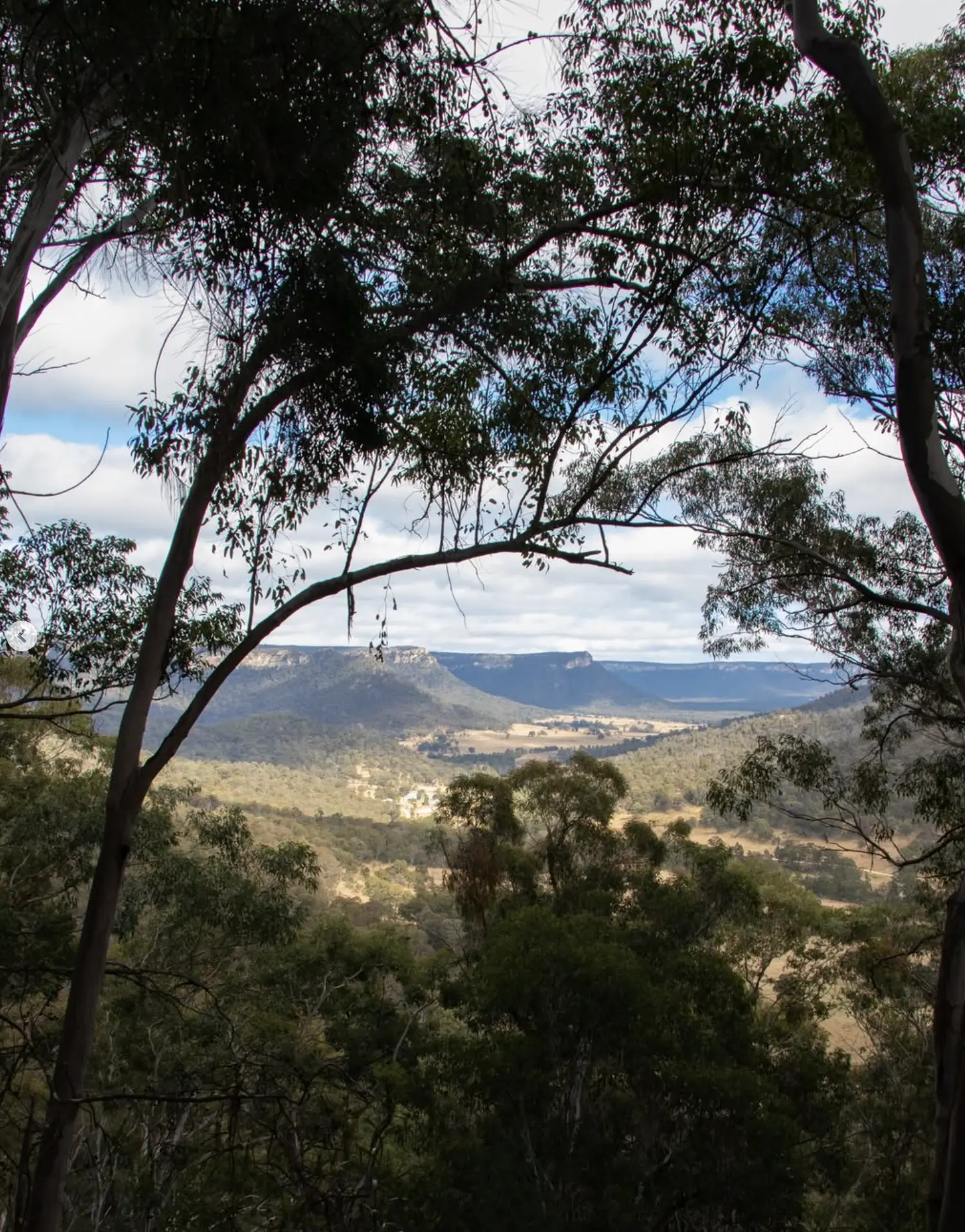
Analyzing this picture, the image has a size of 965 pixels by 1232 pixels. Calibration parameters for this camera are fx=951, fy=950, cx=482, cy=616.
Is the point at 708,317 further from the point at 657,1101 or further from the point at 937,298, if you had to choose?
the point at 657,1101

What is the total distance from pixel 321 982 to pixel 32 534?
5.48 m

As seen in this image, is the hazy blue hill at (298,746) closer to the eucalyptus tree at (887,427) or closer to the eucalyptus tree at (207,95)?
the eucalyptus tree at (887,427)

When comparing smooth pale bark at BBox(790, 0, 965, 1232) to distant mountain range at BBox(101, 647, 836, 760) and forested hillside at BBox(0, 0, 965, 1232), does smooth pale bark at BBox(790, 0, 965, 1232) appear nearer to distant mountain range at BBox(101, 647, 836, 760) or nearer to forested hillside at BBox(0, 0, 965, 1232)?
forested hillside at BBox(0, 0, 965, 1232)

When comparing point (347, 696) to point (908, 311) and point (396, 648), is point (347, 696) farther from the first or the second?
point (908, 311)

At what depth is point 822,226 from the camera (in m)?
4.71

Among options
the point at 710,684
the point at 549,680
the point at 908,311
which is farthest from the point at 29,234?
the point at 710,684

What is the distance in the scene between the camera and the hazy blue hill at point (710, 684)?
137125 millimetres

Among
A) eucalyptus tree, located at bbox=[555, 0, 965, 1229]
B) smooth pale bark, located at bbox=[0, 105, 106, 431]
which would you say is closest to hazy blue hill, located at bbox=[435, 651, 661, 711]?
eucalyptus tree, located at bbox=[555, 0, 965, 1229]

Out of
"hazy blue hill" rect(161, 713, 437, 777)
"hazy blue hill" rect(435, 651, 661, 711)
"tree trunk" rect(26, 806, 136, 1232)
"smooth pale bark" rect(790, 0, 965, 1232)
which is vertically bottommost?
"hazy blue hill" rect(161, 713, 437, 777)

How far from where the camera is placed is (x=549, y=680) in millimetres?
137750

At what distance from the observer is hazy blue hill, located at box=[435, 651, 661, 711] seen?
131375 millimetres

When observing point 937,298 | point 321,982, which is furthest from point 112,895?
point 321,982

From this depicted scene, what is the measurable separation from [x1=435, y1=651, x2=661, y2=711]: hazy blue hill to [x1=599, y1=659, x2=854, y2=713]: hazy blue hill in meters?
6.13

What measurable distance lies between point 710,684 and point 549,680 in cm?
4329
